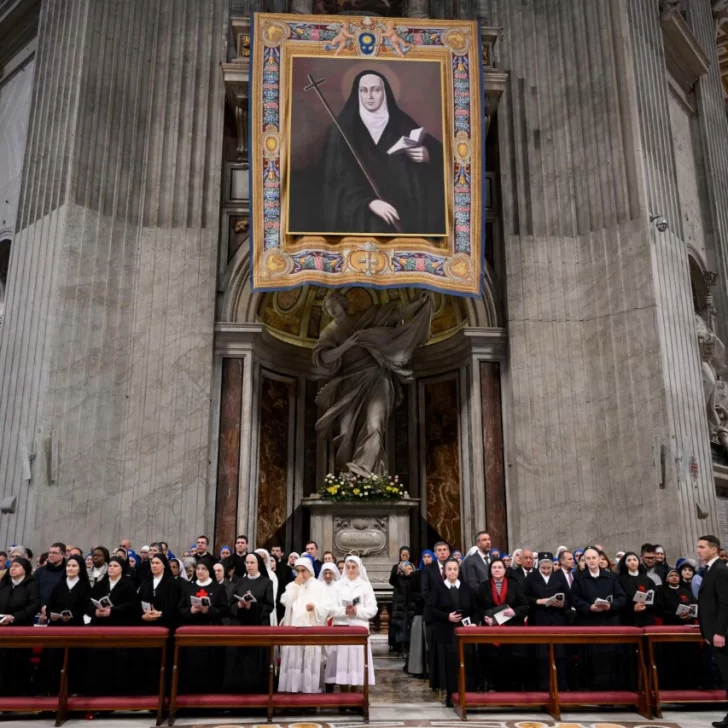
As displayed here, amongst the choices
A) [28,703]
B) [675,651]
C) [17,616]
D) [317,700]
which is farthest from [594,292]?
[28,703]

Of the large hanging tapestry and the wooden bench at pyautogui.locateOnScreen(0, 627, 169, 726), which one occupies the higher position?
the large hanging tapestry

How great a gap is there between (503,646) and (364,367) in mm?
6073

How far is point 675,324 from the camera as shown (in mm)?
11453

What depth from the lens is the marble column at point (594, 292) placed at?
10.8 m

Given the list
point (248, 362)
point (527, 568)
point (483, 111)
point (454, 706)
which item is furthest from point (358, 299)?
point (454, 706)

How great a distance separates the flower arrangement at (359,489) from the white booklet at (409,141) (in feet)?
15.3

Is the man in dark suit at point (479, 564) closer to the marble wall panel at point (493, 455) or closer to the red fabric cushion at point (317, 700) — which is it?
the red fabric cushion at point (317, 700)

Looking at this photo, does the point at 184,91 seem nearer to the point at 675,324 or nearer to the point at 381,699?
the point at 675,324

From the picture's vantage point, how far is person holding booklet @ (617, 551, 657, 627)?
6.84 m

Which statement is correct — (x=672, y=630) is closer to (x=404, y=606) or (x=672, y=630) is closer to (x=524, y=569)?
(x=524, y=569)

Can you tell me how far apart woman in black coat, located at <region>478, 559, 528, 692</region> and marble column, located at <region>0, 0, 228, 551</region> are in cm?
512

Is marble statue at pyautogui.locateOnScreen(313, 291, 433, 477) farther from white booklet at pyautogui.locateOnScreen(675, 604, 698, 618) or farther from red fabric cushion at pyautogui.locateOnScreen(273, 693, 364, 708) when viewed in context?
red fabric cushion at pyautogui.locateOnScreen(273, 693, 364, 708)

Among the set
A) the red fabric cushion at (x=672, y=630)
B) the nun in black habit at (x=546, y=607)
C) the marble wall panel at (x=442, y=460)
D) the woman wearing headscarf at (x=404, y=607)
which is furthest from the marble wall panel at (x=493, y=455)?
the red fabric cushion at (x=672, y=630)

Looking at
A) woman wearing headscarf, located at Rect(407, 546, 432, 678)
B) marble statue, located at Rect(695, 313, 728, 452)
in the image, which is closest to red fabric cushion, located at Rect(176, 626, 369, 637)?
woman wearing headscarf, located at Rect(407, 546, 432, 678)
